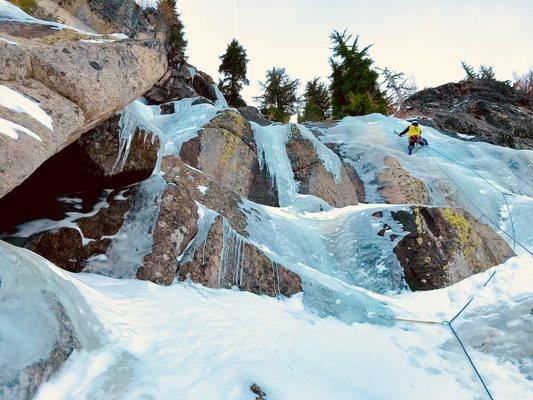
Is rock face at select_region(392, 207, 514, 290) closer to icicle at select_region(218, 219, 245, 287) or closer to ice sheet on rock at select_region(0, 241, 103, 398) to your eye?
icicle at select_region(218, 219, 245, 287)

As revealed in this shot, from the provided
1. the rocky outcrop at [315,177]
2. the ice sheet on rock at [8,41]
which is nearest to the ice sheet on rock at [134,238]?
the ice sheet on rock at [8,41]

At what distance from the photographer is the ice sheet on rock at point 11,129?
10.0ft

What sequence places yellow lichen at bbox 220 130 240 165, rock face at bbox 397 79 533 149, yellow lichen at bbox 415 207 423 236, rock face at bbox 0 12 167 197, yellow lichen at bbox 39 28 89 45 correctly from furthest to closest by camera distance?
rock face at bbox 397 79 533 149 → yellow lichen at bbox 220 130 240 165 → yellow lichen at bbox 415 207 423 236 → yellow lichen at bbox 39 28 89 45 → rock face at bbox 0 12 167 197

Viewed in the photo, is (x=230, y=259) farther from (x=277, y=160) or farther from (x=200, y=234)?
(x=277, y=160)

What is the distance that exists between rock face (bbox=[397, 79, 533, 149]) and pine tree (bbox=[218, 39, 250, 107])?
426 inches

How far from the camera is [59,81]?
3887 millimetres

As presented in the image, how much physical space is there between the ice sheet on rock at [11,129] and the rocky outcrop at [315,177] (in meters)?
9.12

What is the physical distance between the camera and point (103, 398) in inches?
99.0

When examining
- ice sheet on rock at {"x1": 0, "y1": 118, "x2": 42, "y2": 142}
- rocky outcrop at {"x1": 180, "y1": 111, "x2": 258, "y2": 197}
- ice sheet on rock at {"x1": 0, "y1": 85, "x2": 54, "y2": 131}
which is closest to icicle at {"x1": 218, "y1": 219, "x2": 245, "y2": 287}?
ice sheet on rock at {"x1": 0, "y1": 85, "x2": 54, "y2": 131}

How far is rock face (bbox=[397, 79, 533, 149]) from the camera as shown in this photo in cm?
2156

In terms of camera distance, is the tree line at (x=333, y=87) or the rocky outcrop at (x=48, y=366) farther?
the tree line at (x=333, y=87)

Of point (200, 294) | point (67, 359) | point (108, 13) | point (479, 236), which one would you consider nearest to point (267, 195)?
point (479, 236)

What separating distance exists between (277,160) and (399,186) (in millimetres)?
4307

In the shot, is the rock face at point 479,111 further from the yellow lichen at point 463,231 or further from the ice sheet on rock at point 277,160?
the yellow lichen at point 463,231
